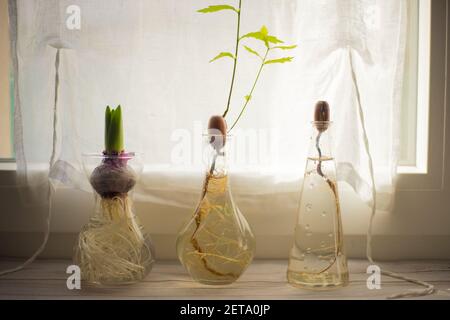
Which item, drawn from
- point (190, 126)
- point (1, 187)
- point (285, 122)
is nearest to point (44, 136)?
point (1, 187)

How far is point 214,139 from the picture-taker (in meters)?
0.79

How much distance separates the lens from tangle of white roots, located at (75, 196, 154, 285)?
0.79 metres

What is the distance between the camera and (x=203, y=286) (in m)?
0.81

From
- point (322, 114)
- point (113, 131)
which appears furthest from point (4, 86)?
point (322, 114)

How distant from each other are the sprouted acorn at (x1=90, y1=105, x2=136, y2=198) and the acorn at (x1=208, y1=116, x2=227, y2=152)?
14cm

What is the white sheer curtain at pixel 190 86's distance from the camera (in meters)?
0.89

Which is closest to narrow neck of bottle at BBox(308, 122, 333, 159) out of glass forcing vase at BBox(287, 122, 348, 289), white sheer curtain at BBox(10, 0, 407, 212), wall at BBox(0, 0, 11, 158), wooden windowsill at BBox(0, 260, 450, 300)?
glass forcing vase at BBox(287, 122, 348, 289)

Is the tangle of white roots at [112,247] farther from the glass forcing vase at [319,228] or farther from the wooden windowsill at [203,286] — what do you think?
the glass forcing vase at [319,228]

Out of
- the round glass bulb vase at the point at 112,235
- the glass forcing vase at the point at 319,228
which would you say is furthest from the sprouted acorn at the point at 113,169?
the glass forcing vase at the point at 319,228

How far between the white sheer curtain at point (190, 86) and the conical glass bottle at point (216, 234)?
0.13 meters

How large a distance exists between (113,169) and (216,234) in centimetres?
19

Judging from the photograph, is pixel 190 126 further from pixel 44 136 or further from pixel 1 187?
pixel 1 187

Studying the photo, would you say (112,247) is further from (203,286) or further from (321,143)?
(321,143)

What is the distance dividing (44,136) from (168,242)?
1.00 ft
